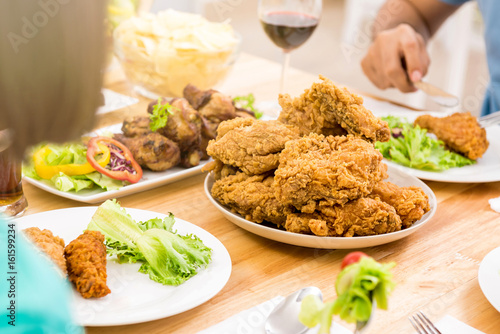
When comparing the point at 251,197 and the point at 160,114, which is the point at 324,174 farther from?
the point at 160,114

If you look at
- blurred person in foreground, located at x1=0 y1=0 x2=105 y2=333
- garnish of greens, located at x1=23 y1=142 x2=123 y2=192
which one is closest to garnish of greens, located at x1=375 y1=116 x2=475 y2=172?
garnish of greens, located at x1=23 y1=142 x2=123 y2=192

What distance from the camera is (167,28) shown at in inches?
104

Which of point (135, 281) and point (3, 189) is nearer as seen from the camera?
point (135, 281)

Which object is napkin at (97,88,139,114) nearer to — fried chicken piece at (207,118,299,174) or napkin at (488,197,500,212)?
fried chicken piece at (207,118,299,174)

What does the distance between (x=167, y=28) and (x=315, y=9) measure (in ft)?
2.33

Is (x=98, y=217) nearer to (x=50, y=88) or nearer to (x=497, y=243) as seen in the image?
(x=50, y=88)

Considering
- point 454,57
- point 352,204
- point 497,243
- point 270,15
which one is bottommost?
point 454,57

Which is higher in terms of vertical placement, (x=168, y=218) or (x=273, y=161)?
(x=273, y=161)

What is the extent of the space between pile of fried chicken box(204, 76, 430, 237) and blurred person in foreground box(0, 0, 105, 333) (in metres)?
0.91

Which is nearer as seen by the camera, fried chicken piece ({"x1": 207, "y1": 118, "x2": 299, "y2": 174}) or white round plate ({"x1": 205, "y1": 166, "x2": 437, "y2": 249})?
white round plate ({"x1": 205, "y1": 166, "x2": 437, "y2": 249})

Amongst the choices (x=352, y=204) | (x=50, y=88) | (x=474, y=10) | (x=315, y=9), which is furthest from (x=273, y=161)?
(x=474, y=10)

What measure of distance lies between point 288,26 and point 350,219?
132 centimetres

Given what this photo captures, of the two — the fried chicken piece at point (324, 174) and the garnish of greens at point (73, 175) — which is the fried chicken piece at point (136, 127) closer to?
the garnish of greens at point (73, 175)

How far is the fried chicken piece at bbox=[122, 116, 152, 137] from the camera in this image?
6.57ft
